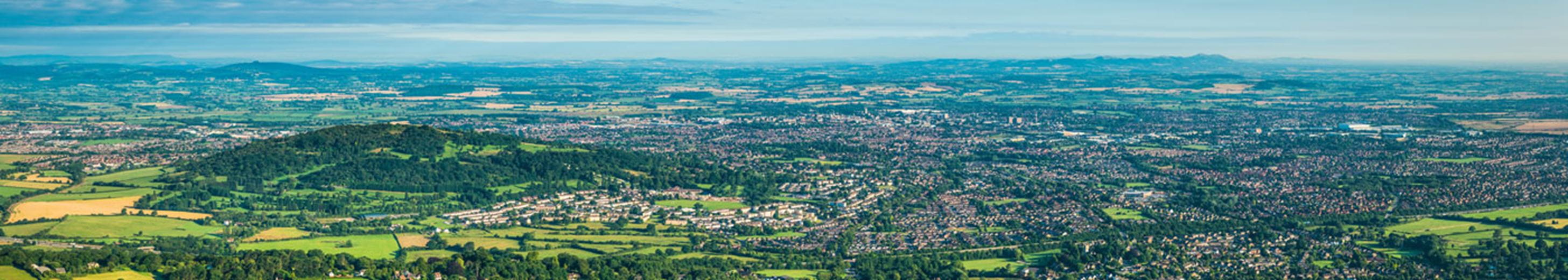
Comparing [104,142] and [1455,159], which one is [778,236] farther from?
[104,142]

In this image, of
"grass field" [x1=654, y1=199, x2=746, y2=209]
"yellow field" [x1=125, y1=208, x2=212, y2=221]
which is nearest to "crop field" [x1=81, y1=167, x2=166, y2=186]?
"yellow field" [x1=125, y1=208, x2=212, y2=221]

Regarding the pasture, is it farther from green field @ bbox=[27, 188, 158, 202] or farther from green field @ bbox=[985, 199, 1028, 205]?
green field @ bbox=[27, 188, 158, 202]

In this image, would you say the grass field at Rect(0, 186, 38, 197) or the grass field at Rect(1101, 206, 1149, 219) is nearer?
the grass field at Rect(1101, 206, 1149, 219)

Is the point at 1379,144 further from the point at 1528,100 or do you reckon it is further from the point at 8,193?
the point at 8,193

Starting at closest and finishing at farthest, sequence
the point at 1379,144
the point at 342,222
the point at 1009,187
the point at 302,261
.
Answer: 1. the point at 302,261
2. the point at 342,222
3. the point at 1009,187
4. the point at 1379,144

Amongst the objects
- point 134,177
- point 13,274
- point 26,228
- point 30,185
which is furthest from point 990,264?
point 30,185

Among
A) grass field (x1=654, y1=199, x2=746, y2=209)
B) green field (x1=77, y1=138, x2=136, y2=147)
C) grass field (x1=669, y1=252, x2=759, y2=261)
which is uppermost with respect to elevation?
grass field (x1=669, y1=252, x2=759, y2=261)

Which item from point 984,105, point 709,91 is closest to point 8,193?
point 984,105
